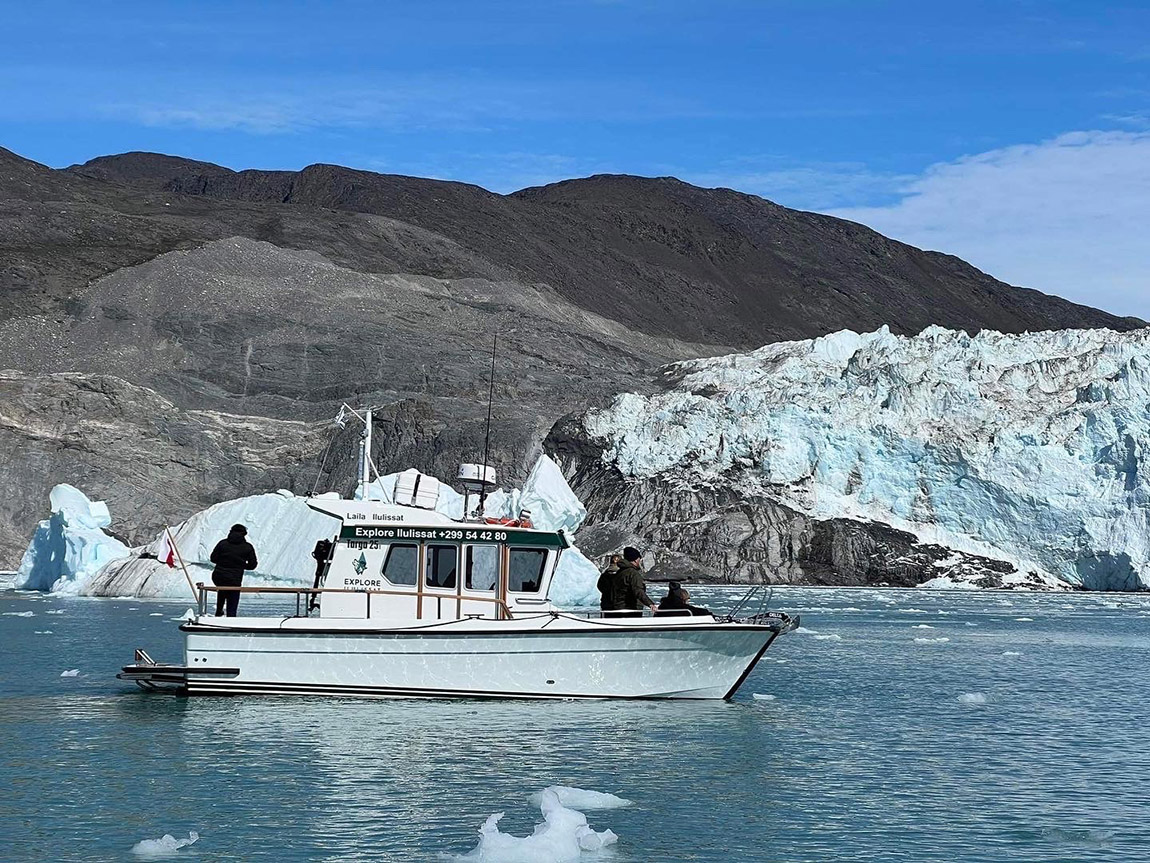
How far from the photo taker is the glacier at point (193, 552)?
51.8 meters

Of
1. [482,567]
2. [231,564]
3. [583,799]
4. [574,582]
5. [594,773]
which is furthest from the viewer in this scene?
[574,582]

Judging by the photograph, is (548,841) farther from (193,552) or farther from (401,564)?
(193,552)

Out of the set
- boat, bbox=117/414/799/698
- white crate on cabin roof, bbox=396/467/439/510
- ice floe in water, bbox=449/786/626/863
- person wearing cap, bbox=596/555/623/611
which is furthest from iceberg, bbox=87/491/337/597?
ice floe in water, bbox=449/786/626/863

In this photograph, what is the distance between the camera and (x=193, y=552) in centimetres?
5384

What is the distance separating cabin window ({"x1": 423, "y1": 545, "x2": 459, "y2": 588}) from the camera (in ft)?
69.6

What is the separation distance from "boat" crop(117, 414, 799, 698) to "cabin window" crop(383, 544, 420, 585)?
14 millimetres

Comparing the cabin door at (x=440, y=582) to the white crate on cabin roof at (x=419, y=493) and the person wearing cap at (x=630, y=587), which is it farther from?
the person wearing cap at (x=630, y=587)

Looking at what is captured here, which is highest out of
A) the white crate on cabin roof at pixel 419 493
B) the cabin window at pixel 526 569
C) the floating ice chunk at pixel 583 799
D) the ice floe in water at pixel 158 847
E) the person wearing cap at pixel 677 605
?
the white crate on cabin roof at pixel 419 493

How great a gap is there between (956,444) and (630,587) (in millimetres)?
50540

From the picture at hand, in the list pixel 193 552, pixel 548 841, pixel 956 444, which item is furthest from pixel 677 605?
pixel 956 444

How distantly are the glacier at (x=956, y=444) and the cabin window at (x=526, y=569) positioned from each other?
47157 millimetres

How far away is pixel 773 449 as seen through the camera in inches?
2940

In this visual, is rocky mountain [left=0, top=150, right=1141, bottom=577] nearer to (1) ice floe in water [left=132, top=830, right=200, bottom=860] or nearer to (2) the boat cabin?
(2) the boat cabin

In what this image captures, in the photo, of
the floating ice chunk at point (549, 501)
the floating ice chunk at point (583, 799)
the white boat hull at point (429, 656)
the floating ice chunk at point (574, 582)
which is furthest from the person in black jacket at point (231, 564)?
the floating ice chunk at point (549, 501)
